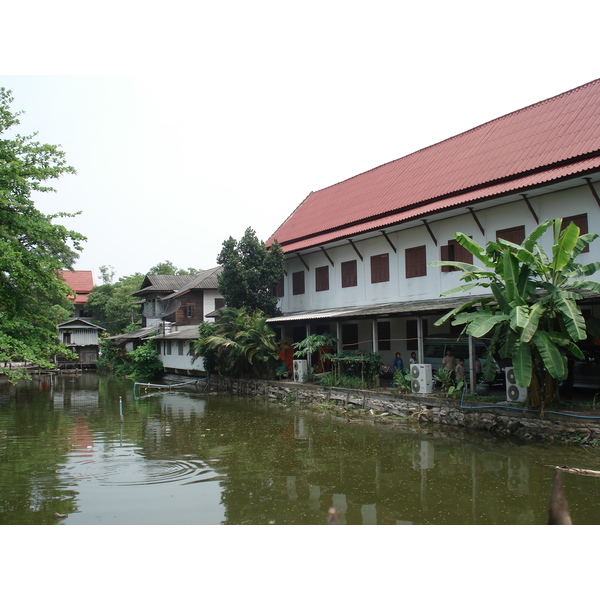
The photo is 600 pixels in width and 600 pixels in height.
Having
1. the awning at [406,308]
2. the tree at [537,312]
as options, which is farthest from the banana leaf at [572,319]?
the awning at [406,308]

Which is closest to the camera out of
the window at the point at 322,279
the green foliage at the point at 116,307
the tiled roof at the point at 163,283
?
the window at the point at 322,279

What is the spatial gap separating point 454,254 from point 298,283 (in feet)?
30.6

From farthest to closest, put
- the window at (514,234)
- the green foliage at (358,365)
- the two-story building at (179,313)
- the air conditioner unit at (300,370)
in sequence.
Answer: the two-story building at (179,313) → the air conditioner unit at (300,370) → the green foliage at (358,365) → the window at (514,234)

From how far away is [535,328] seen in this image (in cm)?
1045

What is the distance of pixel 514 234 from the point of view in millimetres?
15680

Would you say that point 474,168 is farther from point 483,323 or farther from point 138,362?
point 138,362

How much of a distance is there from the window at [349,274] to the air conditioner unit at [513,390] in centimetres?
940

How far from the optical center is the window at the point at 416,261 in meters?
18.5

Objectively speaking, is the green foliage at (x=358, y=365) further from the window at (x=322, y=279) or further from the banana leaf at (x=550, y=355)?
the banana leaf at (x=550, y=355)

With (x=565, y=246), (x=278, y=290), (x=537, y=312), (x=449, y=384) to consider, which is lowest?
(x=449, y=384)

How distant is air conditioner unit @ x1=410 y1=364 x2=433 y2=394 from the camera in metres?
15.3

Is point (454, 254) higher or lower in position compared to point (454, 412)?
→ higher

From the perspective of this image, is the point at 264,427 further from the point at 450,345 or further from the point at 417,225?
the point at 417,225

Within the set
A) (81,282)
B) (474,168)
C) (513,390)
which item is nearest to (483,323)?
(513,390)
